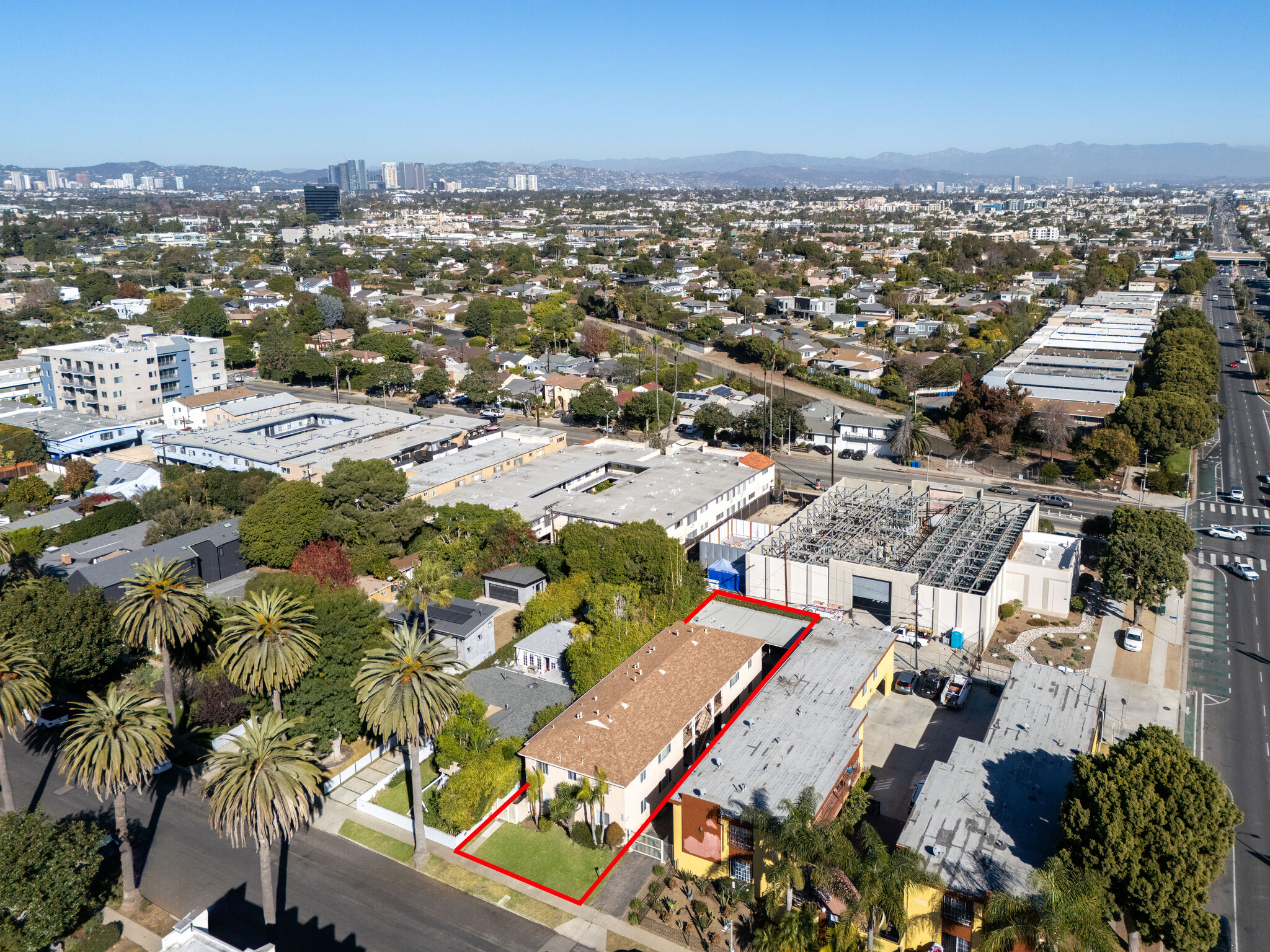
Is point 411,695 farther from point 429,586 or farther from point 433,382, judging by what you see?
point 433,382

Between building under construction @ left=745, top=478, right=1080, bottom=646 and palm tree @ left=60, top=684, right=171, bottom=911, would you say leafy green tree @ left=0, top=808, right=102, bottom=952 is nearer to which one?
palm tree @ left=60, top=684, right=171, bottom=911

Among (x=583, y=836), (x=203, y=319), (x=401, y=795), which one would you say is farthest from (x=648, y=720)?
(x=203, y=319)

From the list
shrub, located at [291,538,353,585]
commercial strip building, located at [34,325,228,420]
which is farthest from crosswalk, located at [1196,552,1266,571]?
commercial strip building, located at [34,325,228,420]

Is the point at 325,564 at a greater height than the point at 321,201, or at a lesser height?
lesser

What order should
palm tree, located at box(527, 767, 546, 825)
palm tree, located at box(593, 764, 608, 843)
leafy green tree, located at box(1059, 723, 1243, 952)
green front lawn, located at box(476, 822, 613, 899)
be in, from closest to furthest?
→ leafy green tree, located at box(1059, 723, 1243, 952) → green front lawn, located at box(476, 822, 613, 899) → palm tree, located at box(593, 764, 608, 843) → palm tree, located at box(527, 767, 546, 825)

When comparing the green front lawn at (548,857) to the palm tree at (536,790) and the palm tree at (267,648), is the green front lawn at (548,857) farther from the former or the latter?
the palm tree at (267,648)

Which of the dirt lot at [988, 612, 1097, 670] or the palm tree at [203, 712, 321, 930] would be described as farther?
the dirt lot at [988, 612, 1097, 670]

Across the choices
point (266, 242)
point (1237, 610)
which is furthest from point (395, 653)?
point (266, 242)
